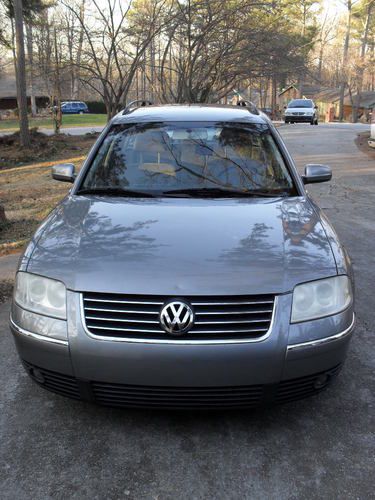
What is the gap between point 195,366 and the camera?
2285mm

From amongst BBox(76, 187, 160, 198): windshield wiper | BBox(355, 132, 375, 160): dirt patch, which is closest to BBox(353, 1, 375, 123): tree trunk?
BBox(355, 132, 375, 160): dirt patch

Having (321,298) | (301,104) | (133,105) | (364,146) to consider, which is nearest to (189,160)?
(133,105)

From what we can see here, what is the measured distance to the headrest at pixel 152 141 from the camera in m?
3.91

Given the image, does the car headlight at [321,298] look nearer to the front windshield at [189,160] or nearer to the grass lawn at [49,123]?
the front windshield at [189,160]

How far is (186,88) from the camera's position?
17609mm

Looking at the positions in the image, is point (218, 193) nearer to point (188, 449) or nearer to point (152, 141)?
point (152, 141)

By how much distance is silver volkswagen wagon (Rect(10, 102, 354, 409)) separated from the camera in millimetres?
2316

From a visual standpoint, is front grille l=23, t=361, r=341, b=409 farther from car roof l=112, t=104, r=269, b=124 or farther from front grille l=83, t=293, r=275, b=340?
car roof l=112, t=104, r=269, b=124

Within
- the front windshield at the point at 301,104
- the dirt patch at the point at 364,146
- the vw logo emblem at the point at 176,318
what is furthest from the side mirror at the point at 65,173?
the front windshield at the point at 301,104

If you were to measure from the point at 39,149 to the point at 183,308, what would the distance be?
16.0m

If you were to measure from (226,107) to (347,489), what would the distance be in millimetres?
3510

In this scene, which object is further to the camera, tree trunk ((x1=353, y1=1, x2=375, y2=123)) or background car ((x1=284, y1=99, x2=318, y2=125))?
tree trunk ((x1=353, y1=1, x2=375, y2=123))

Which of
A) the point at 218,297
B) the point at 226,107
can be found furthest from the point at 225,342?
the point at 226,107

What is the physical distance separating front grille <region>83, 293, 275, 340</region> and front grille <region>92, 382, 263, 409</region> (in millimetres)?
259
